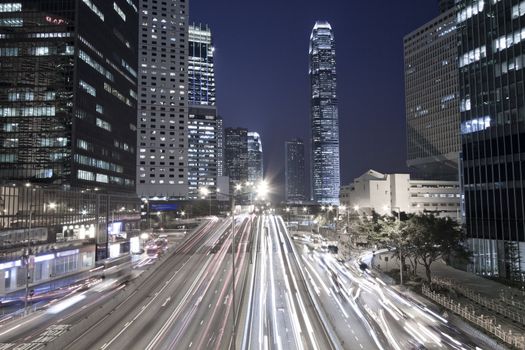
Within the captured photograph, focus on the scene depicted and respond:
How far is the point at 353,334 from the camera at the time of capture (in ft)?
103

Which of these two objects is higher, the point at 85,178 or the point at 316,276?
the point at 85,178

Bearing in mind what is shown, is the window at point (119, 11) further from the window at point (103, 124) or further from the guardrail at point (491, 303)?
the guardrail at point (491, 303)

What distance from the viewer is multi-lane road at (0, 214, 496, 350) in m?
29.8

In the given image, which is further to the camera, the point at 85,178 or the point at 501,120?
the point at 85,178

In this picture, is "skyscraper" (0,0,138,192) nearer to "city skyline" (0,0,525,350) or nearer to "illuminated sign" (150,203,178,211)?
"city skyline" (0,0,525,350)

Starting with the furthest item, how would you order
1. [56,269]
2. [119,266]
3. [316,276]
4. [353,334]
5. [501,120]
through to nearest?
1. [119,266]
2. [56,269]
3. [501,120]
4. [316,276]
5. [353,334]

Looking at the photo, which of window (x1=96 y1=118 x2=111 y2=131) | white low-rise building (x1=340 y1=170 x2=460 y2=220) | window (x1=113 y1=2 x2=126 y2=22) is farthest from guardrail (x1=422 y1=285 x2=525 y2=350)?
window (x1=113 y1=2 x2=126 y2=22)

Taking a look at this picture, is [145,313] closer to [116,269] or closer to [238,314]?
[238,314]

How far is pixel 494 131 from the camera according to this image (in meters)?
63.1

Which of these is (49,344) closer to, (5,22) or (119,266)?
(119,266)

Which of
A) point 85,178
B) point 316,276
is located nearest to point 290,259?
point 316,276

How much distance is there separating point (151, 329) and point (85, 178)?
80.2 m

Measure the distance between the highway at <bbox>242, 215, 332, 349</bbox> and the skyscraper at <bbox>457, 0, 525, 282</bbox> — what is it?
29.8 metres

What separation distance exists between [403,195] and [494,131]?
103756 mm
